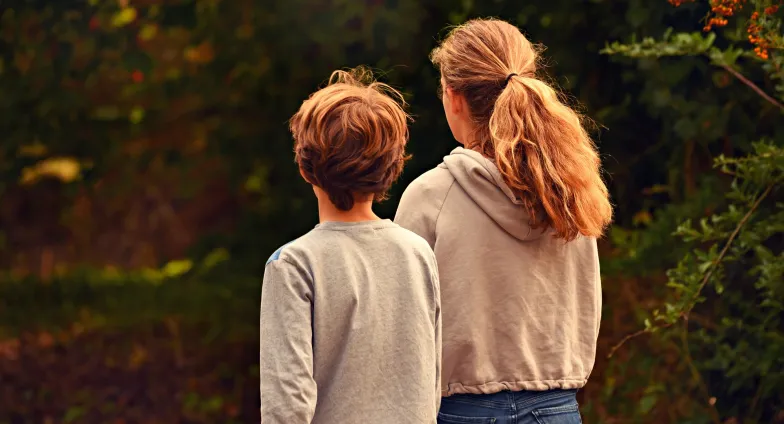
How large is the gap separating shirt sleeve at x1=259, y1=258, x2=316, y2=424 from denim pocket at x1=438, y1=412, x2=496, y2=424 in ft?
1.20

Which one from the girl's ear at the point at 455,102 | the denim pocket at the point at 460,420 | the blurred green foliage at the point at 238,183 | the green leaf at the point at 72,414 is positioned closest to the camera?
the denim pocket at the point at 460,420

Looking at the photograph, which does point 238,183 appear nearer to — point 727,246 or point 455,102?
point 727,246

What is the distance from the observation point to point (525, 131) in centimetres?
204

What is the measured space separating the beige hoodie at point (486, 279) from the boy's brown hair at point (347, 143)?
190 mm

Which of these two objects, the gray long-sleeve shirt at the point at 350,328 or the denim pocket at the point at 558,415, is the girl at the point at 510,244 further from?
the gray long-sleeve shirt at the point at 350,328

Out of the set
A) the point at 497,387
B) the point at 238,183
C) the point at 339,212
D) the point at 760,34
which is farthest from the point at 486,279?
the point at 238,183

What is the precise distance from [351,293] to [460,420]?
1.22 feet

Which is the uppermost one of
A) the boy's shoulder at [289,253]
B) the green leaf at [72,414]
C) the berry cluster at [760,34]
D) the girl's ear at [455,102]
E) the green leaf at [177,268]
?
the berry cluster at [760,34]

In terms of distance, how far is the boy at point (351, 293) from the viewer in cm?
176

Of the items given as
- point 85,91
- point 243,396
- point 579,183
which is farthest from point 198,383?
point 579,183

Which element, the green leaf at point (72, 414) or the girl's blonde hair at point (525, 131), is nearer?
the girl's blonde hair at point (525, 131)

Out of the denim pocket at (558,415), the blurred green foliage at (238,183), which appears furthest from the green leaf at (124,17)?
the denim pocket at (558,415)

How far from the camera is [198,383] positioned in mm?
4609

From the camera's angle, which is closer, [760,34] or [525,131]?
[525,131]
